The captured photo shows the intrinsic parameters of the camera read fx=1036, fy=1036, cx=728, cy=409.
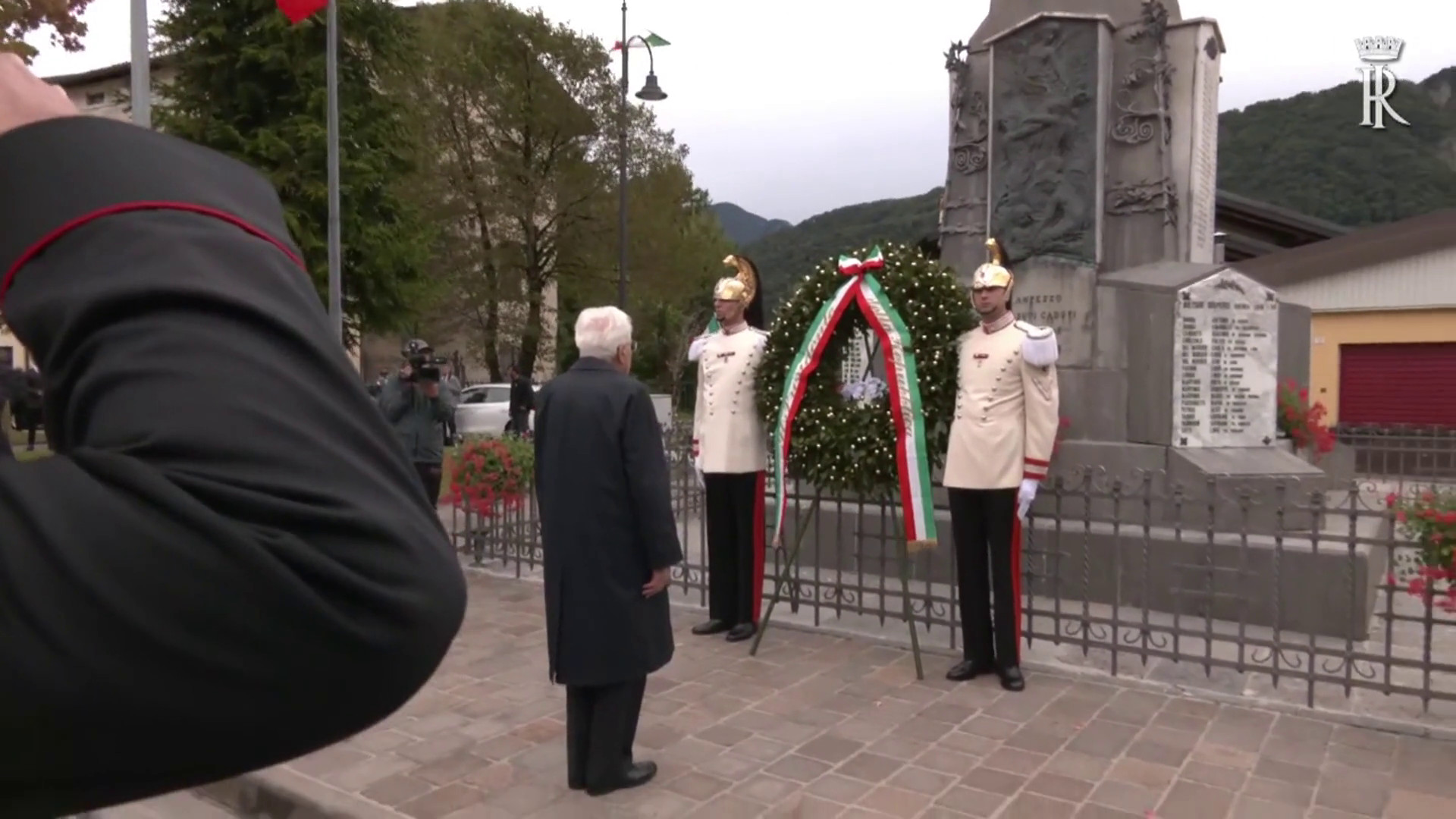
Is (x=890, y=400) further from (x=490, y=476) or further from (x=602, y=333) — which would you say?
(x=490, y=476)

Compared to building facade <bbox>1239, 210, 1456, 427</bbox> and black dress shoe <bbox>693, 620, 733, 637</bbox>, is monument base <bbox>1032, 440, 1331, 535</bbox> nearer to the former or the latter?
black dress shoe <bbox>693, 620, 733, 637</bbox>

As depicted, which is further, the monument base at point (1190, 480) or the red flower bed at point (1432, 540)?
the monument base at point (1190, 480)

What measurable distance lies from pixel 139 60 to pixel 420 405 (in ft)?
16.6

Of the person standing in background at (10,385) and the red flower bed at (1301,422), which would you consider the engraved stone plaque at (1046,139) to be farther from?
the person standing in background at (10,385)

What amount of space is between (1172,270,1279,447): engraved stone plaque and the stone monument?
1cm

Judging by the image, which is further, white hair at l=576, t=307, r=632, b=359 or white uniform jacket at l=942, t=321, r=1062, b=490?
white uniform jacket at l=942, t=321, r=1062, b=490

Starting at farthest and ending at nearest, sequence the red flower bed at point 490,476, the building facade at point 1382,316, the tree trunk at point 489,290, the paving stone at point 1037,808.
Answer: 1. the tree trunk at point 489,290
2. the building facade at point 1382,316
3. the red flower bed at point 490,476
4. the paving stone at point 1037,808

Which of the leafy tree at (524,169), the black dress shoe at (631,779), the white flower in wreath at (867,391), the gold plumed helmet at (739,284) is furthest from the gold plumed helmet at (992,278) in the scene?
the leafy tree at (524,169)

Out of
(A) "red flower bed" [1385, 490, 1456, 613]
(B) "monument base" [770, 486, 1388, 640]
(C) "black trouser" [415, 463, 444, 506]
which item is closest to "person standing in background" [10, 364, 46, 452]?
(B) "monument base" [770, 486, 1388, 640]

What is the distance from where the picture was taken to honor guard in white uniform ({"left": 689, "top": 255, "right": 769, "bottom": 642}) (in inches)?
261

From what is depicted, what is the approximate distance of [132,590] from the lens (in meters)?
0.54

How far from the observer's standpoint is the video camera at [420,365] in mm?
8266

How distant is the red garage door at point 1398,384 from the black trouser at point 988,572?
57.1ft

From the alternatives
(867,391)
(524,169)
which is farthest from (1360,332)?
(524,169)
